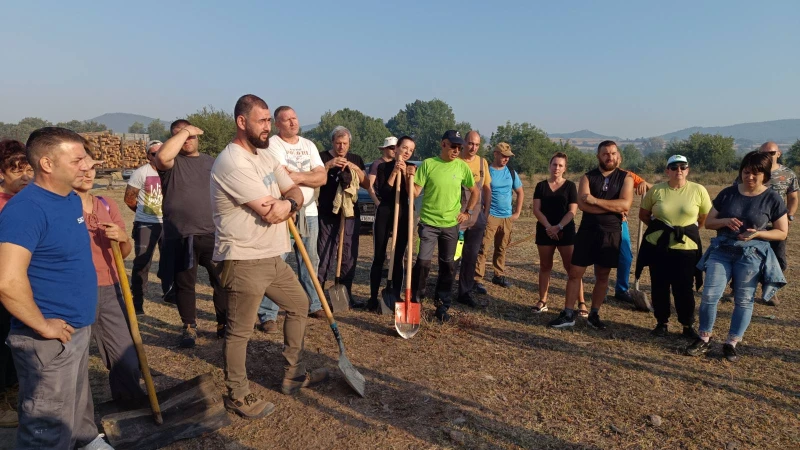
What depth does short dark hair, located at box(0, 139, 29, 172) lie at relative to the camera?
3.17 m

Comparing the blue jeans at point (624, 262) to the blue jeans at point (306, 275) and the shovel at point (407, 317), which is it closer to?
the shovel at point (407, 317)

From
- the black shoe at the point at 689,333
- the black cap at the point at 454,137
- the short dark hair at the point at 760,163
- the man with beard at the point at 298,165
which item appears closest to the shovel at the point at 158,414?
the man with beard at the point at 298,165

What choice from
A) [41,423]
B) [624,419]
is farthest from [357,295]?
[41,423]

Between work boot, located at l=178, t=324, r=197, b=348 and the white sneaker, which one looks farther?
work boot, located at l=178, t=324, r=197, b=348

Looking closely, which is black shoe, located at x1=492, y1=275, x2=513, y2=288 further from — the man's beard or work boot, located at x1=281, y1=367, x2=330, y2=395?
the man's beard

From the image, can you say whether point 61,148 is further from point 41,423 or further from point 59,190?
point 41,423

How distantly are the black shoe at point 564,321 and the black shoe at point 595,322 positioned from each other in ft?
0.66

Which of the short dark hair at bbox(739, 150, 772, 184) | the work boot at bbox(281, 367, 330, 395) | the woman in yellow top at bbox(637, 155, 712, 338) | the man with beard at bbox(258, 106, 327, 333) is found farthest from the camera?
the woman in yellow top at bbox(637, 155, 712, 338)

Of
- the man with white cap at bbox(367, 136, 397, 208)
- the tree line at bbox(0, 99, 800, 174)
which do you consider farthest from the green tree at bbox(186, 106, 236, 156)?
the man with white cap at bbox(367, 136, 397, 208)

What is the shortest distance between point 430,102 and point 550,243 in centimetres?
11363

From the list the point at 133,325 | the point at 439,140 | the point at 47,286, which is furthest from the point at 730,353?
the point at 439,140

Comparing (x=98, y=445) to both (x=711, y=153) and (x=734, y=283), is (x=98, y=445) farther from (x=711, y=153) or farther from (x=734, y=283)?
(x=711, y=153)

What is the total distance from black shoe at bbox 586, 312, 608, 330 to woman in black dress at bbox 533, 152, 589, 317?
331mm

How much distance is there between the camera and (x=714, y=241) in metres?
4.70
